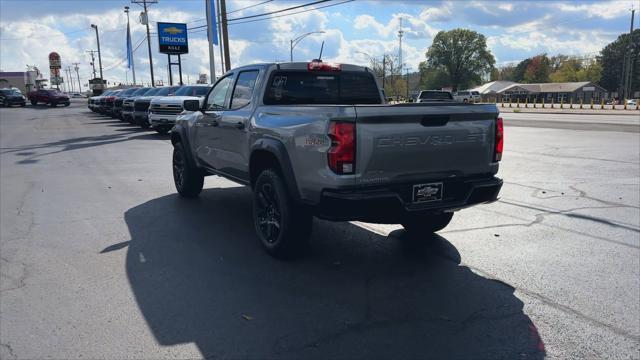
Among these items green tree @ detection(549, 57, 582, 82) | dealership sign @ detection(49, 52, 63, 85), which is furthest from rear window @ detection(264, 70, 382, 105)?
green tree @ detection(549, 57, 582, 82)

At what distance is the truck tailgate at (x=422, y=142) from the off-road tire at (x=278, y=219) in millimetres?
880

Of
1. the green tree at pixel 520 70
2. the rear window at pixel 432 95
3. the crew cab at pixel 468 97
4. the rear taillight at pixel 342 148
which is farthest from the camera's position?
the green tree at pixel 520 70

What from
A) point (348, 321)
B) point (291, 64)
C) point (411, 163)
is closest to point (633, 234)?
point (411, 163)

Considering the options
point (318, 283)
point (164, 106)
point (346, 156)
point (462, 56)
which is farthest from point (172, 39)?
point (462, 56)

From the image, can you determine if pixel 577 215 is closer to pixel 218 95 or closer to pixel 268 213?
pixel 268 213

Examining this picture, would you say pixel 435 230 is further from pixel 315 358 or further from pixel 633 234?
pixel 315 358

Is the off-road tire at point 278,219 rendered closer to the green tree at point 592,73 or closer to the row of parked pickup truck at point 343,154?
the row of parked pickup truck at point 343,154

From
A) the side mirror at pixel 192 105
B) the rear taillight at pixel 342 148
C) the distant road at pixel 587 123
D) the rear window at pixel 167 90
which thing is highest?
the rear window at pixel 167 90

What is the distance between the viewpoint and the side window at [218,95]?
6363 millimetres

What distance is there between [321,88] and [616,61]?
5224 inches

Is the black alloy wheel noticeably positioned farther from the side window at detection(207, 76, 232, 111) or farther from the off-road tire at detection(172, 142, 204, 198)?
the off-road tire at detection(172, 142, 204, 198)

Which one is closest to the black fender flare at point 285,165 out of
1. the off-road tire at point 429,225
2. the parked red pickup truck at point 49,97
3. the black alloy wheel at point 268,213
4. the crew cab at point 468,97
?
the black alloy wheel at point 268,213

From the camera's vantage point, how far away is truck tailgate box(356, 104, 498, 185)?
3.92m

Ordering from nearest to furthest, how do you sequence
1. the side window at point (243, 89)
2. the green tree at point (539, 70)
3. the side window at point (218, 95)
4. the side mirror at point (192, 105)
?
1. the side window at point (243, 89)
2. the side window at point (218, 95)
3. the side mirror at point (192, 105)
4. the green tree at point (539, 70)
